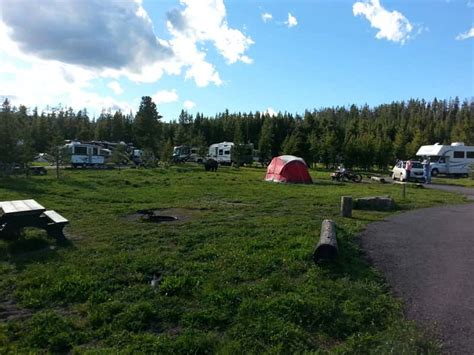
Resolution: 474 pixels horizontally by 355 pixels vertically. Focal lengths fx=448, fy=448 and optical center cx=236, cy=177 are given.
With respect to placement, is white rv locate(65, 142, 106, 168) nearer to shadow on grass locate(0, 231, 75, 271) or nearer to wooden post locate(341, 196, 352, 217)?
wooden post locate(341, 196, 352, 217)

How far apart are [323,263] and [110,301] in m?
3.23

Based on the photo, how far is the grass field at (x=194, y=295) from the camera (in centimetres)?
449

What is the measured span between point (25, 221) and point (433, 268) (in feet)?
23.7

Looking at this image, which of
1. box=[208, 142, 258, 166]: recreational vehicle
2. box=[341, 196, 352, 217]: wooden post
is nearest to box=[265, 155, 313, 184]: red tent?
box=[341, 196, 352, 217]: wooden post

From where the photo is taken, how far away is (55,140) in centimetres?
2917

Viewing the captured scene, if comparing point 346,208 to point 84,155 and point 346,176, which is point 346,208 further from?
point 84,155

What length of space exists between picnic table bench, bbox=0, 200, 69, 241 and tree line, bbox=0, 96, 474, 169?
1865 cm

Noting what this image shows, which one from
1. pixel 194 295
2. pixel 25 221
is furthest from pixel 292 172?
pixel 194 295

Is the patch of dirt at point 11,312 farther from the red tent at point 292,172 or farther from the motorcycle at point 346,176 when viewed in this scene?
the motorcycle at point 346,176

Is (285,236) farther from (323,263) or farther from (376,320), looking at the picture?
(376,320)

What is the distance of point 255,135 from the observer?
8638cm

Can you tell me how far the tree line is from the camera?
29639 mm

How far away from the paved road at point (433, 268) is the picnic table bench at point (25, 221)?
19.0ft

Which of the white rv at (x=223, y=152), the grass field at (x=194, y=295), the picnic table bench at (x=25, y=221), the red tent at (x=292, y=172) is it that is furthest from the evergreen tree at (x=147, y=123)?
the picnic table bench at (x=25, y=221)
